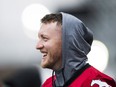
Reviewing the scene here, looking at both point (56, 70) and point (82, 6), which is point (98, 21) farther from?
point (56, 70)

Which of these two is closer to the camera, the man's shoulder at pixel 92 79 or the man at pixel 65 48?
the man's shoulder at pixel 92 79

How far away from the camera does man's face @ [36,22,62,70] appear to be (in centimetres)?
525

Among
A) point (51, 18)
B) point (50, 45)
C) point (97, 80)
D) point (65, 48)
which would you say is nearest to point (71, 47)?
point (65, 48)

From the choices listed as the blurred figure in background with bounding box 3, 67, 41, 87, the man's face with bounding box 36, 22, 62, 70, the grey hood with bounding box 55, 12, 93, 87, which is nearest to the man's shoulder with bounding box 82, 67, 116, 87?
the grey hood with bounding box 55, 12, 93, 87

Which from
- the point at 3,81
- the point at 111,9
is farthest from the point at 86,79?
the point at 111,9

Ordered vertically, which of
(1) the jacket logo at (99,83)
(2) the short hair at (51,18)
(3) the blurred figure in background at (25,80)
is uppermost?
(2) the short hair at (51,18)

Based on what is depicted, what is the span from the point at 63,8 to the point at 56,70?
8368 mm

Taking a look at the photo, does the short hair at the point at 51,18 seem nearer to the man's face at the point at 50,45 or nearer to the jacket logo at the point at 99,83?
the man's face at the point at 50,45

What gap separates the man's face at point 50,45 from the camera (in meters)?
5.25

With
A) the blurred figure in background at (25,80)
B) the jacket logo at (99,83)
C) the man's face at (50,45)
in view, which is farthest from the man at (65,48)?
the blurred figure in background at (25,80)

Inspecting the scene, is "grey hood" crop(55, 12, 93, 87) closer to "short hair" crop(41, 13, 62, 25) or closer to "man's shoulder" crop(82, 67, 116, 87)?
"short hair" crop(41, 13, 62, 25)

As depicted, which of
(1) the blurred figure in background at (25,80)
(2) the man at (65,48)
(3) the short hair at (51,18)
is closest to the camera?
(2) the man at (65,48)

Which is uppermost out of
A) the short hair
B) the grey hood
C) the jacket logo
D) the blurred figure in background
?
the short hair

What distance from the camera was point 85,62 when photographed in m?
5.36
